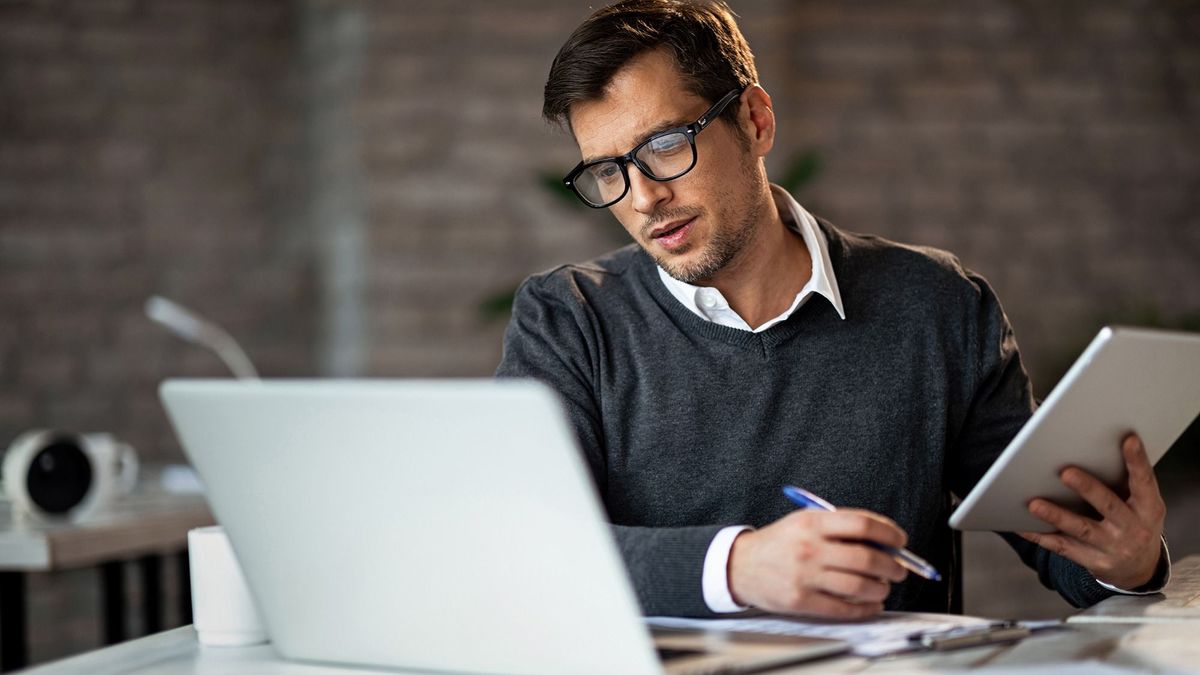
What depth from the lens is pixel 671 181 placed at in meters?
1.51

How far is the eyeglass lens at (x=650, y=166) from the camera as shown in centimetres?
149

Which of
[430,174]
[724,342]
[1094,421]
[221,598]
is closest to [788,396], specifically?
[724,342]

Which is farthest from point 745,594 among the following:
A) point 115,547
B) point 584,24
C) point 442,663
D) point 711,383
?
point 115,547

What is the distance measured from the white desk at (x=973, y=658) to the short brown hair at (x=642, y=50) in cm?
71

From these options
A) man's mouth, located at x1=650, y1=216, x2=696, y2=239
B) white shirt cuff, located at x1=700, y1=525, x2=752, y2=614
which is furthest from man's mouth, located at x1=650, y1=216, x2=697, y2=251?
white shirt cuff, located at x1=700, y1=525, x2=752, y2=614

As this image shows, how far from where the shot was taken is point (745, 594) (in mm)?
1084

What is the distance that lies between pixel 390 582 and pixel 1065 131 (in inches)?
156

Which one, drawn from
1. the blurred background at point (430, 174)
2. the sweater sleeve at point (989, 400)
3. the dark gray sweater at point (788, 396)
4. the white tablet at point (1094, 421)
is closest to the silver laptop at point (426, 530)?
the white tablet at point (1094, 421)

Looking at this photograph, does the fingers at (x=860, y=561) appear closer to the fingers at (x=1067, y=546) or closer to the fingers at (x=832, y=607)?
Answer: the fingers at (x=832, y=607)

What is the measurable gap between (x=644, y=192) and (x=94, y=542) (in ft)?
3.60

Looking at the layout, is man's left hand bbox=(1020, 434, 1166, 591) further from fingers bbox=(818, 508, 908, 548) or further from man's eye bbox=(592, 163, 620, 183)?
man's eye bbox=(592, 163, 620, 183)

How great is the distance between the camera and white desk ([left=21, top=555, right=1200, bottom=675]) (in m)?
0.94

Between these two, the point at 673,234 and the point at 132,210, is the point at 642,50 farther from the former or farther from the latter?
the point at 132,210

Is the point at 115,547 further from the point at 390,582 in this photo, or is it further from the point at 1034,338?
the point at 1034,338
